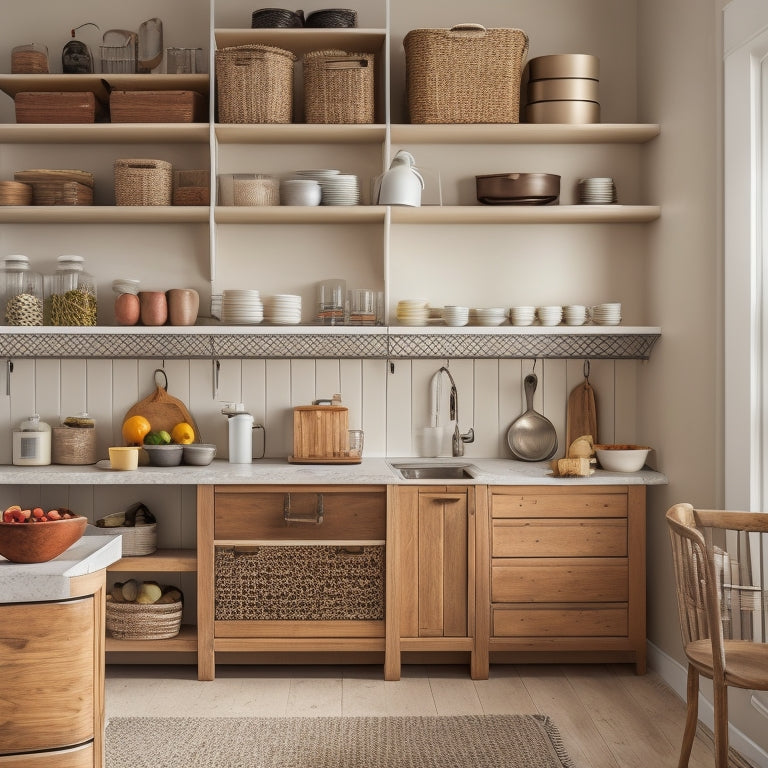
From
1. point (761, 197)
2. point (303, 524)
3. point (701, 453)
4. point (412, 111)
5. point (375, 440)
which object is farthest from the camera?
point (375, 440)

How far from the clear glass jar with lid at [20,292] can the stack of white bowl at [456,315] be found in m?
1.85

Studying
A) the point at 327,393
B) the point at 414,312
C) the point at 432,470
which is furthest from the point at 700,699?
the point at 327,393

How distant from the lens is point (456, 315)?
407 cm

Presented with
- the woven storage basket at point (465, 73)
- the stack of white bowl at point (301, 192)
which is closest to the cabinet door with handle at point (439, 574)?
the stack of white bowl at point (301, 192)

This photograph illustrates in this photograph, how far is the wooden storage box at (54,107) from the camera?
160 inches

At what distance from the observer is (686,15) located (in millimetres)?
3707

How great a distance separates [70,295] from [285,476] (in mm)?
1321

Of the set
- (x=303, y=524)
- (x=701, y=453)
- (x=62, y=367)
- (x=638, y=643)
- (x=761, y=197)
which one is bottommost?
(x=638, y=643)

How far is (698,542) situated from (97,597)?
1581mm

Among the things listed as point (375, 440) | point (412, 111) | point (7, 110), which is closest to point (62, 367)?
point (7, 110)

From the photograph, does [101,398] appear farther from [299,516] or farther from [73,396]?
[299,516]

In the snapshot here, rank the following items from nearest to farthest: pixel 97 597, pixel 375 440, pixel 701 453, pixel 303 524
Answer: pixel 97 597
pixel 701 453
pixel 303 524
pixel 375 440

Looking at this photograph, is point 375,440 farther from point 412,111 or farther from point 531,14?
point 531,14

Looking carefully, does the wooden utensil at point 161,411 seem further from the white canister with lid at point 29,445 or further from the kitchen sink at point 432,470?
the kitchen sink at point 432,470
